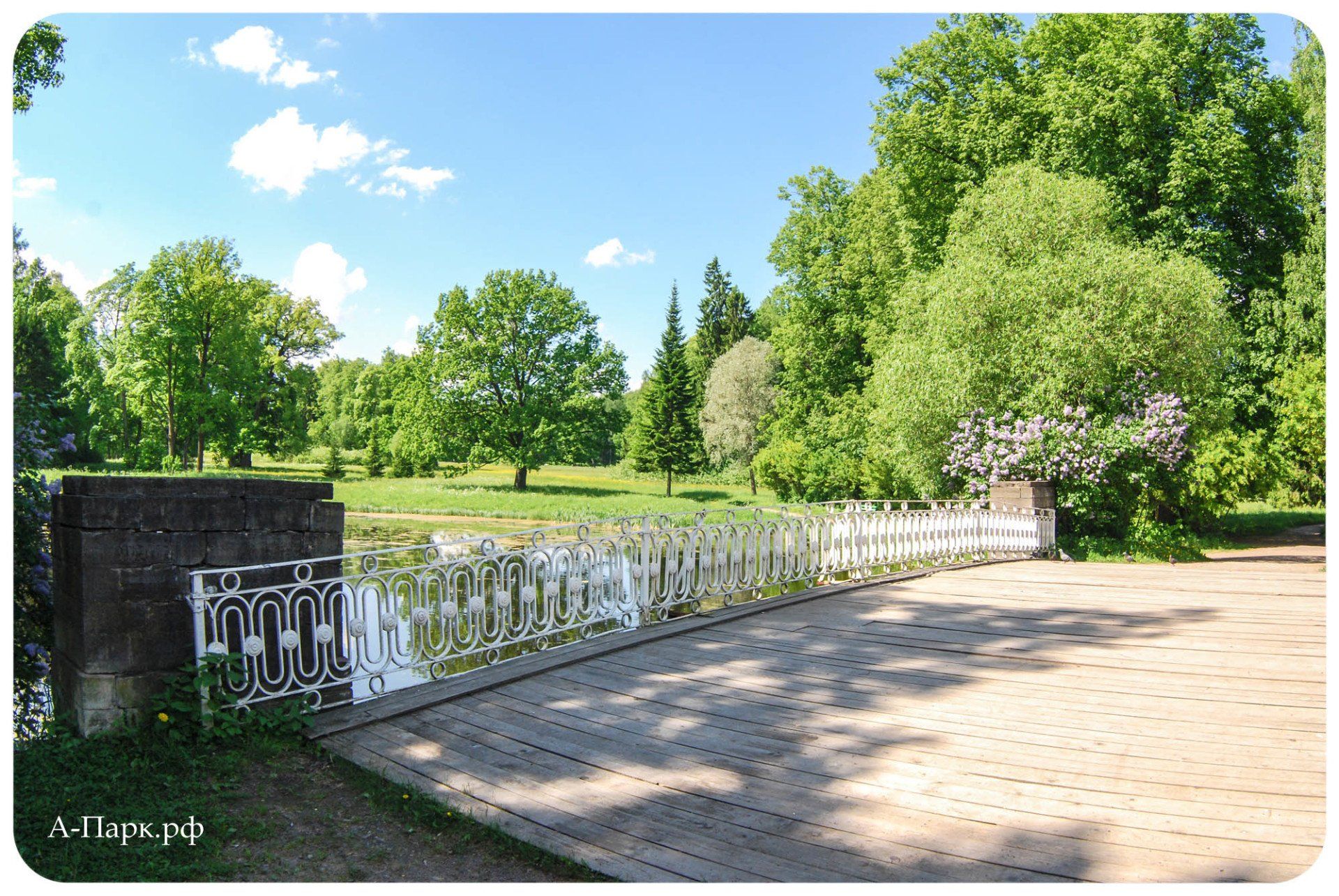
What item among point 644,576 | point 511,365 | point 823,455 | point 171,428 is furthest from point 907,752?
point 171,428

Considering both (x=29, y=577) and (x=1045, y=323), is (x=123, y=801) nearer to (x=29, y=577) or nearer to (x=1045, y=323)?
(x=29, y=577)

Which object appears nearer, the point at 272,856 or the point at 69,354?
the point at 272,856

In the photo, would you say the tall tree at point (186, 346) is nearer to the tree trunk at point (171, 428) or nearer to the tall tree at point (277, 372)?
the tree trunk at point (171, 428)

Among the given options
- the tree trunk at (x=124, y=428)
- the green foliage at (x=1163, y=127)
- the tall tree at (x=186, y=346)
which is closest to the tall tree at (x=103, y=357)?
the tree trunk at (x=124, y=428)

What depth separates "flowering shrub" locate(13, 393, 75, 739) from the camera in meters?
4.98

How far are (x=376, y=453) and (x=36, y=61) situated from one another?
133 feet

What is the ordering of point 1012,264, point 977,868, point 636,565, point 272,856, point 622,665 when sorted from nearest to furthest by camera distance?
1. point 977,868
2. point 272,856
3. point 622,665
4. point 636,565
5. point 1012,264

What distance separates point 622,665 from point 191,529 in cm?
280

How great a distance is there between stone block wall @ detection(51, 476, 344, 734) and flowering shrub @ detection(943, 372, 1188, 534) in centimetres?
1425

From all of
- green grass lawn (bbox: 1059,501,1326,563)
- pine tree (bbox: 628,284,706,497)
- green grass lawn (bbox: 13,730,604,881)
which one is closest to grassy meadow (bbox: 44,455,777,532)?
pine tree (bbox: 628,284,706,497)

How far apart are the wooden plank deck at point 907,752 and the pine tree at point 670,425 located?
4152 centimetres

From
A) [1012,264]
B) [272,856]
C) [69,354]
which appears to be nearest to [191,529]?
[272,856]

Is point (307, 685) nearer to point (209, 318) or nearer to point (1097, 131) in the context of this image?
point (1097, 131)

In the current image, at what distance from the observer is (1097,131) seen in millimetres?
19641
